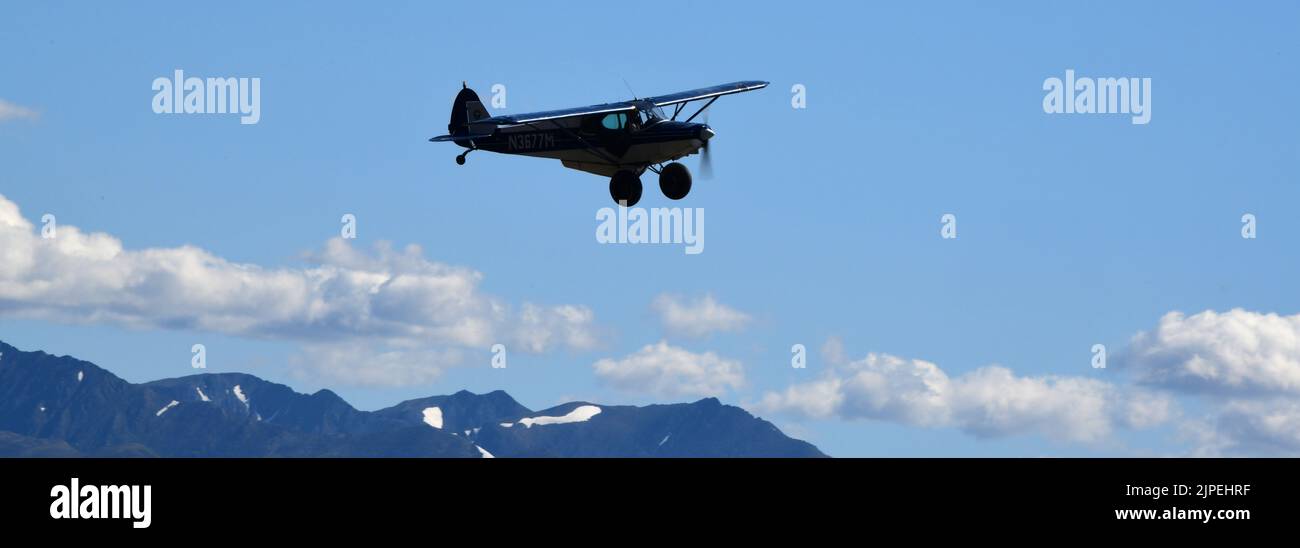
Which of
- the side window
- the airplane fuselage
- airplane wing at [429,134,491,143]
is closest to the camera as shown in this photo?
the airplane fuselage

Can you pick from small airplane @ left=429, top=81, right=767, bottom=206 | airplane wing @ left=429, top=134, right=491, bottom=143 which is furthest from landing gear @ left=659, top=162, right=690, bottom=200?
airplane wing @ left=429, top=134, right=491, bottom=143

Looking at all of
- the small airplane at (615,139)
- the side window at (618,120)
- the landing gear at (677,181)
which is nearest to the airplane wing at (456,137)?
the small airplane at (615,139)

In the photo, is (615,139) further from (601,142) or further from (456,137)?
(456,137)

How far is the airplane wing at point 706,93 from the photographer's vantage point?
212 feet

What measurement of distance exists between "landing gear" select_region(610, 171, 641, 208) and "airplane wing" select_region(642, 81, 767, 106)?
3.13 meters

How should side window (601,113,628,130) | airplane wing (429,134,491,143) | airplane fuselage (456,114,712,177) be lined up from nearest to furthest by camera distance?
airplane fuselage (456,114,712,177), side window (601,113,628,130), airplane wing (429,134,491,143)

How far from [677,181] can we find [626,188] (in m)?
2.23

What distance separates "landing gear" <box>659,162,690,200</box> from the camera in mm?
60719

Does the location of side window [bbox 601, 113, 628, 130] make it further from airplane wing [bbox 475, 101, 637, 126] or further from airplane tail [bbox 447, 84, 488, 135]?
airplane tail [bbox 447, 84, 488, 135]
